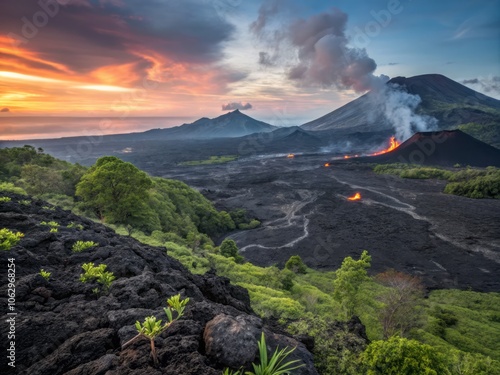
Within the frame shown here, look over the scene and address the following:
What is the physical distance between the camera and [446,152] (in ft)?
396

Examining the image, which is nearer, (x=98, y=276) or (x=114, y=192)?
(x=98, y=276)

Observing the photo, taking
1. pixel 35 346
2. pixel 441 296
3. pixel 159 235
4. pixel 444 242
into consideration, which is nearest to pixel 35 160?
pixel 159 235

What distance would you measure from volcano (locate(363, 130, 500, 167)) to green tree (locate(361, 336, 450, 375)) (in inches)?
4921

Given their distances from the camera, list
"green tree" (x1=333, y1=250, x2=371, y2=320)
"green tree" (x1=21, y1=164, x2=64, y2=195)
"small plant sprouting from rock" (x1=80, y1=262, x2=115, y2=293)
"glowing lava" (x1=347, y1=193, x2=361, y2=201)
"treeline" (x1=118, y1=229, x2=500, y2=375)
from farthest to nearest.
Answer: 1. "glowing lava" (x1=347, y1=193, x2=361, y2=201)
2. "green tree" (x1=21, y1=164, x2=64, y2=195)
3. "green tree" (x1=333, y1=250, x2=371, y2=320)
4. "treeline" (x1=118, y1=229, x2=500, y2=375)
5. "small plant sprouting from rock" (x1=80, y1=262, x2=115, y2=293)

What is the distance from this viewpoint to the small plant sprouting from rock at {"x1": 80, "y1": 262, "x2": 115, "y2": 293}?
8.17m

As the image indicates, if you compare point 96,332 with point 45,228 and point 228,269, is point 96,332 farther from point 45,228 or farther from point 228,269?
point 228,269

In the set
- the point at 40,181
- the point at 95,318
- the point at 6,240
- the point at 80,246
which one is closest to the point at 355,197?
the point at 40,181

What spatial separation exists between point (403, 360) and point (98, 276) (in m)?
9.63

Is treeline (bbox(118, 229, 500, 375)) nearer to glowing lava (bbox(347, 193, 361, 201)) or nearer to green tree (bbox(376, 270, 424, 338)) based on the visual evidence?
green tree (bbox(376, 270, 424, 338))

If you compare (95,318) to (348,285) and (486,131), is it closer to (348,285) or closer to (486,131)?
(348,285)

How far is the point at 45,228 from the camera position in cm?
1112

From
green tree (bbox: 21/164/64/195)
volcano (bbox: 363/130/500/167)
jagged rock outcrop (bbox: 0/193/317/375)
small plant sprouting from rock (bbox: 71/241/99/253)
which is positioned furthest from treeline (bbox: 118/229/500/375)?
volcano (bbox: 363/130/500/167)

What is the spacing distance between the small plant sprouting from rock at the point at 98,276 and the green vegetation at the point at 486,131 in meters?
195

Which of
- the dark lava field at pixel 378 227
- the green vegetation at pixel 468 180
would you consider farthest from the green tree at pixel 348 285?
the green vegetation at pixel 468 180
